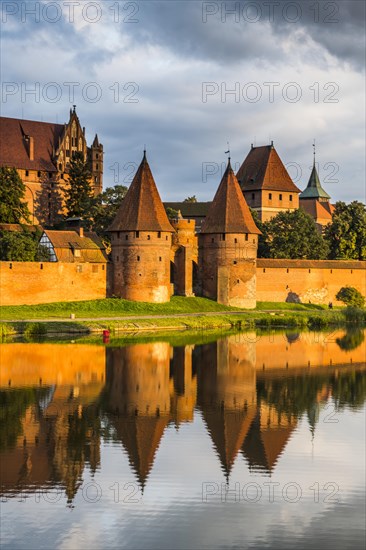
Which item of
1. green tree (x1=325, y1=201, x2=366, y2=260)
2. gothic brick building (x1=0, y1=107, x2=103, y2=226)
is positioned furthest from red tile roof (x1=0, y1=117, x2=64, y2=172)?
green tree (x1=325, y1=201, x2=366, y2=260)

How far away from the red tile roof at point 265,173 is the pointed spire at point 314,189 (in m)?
25.3

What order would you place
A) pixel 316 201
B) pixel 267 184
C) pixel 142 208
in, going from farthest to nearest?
pixel 316 201 → pixel 267 184 → pixel 142 208

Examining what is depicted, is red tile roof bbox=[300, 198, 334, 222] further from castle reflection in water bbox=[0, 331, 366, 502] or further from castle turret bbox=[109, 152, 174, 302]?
castle reflection in water bbox=[0, 331, 366, 502]

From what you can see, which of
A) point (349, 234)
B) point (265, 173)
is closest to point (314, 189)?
point (265, 173)

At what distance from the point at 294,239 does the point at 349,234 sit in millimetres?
4662

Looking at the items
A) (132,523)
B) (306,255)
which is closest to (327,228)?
(306,255)

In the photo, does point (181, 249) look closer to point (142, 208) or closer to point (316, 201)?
point (142, 208)

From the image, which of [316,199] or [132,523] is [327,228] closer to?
[316,199]

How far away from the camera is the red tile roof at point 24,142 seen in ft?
179

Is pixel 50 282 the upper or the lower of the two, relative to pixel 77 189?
lower

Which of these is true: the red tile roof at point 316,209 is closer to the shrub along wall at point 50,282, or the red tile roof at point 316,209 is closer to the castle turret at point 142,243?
the castle turret at point 142,243

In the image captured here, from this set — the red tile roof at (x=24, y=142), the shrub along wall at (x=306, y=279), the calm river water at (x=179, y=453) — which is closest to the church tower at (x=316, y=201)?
the shrub along wall at (x=306, y=279)

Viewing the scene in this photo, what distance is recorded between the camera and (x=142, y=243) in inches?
1692

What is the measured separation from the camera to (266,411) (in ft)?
66.2
